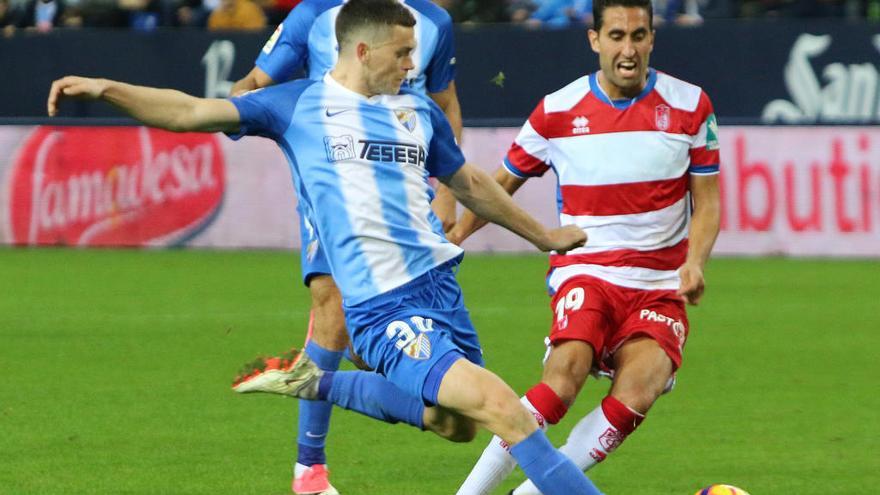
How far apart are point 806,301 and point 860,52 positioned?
501 cm

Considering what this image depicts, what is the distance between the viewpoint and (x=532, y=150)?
7188 millimetres

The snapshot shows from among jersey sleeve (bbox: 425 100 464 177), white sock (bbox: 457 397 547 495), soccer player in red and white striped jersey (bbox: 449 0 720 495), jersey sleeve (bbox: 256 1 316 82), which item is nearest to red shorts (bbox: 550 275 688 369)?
soccer player in red and white striped jersey (bbox: 449 0 720 495)

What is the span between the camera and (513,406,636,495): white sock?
257 inches

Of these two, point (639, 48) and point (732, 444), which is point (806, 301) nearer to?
point (732, 444)

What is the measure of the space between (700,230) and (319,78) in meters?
1.53

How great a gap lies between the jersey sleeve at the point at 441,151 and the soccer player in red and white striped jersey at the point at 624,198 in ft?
2.42

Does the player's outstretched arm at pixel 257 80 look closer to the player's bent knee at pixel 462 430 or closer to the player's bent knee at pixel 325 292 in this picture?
the player's bent knee at pixel 325 292

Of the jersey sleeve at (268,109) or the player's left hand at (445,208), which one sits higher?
the jersey sleeve at (268,109)

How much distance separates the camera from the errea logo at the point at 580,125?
7.07 meters

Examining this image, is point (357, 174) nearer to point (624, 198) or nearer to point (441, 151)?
point (441, 151)

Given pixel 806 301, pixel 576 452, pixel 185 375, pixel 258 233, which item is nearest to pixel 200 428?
pixel 185 375

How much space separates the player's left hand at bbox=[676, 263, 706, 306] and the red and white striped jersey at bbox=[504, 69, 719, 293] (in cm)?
39

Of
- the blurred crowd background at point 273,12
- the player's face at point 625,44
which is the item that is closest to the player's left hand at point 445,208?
the player's face at point 625,44

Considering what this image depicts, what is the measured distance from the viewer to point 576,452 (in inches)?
259
